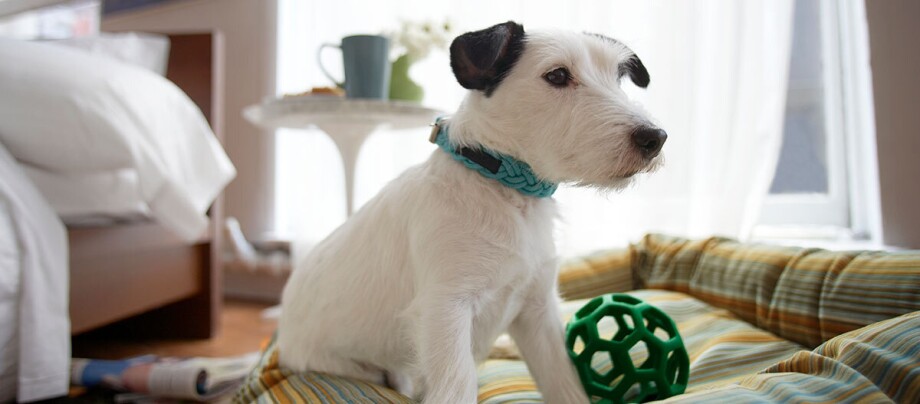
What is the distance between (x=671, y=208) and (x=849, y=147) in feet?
2.34

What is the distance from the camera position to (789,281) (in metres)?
1.17

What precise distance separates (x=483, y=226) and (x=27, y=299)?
1.04 metres

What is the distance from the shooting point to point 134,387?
1.33 meters

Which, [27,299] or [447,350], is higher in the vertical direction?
[447,350]

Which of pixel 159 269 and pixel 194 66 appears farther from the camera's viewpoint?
pixel 194 66

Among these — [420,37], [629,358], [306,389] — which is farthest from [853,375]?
[420,37]

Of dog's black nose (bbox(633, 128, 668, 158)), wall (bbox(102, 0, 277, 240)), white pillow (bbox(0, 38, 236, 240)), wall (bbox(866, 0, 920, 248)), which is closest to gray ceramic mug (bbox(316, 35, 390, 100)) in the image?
white pillow (bbox(0, 38, 236, 240))

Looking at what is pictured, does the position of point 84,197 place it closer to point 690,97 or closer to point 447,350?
point 447,350

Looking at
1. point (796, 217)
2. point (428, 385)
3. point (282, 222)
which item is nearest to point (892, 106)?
point (796, 217)

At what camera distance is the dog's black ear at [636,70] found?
929mm

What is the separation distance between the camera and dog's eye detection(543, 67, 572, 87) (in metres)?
0.79

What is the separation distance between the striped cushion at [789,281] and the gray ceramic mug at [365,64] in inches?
37.2

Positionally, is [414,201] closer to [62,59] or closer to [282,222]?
[62,59]

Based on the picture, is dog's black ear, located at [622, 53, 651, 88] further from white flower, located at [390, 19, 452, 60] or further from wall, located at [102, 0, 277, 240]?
wall, located at [102, 0, 277, 240]
